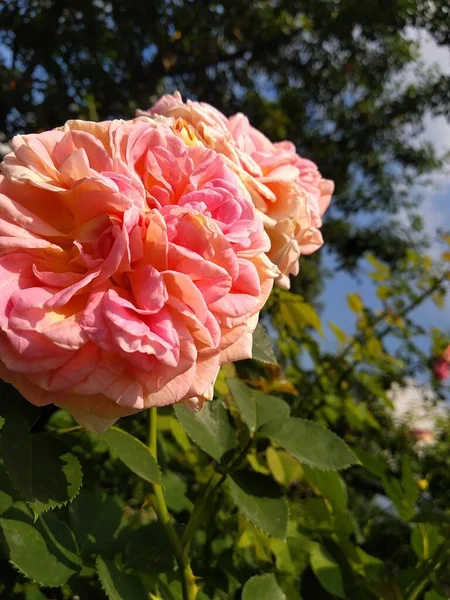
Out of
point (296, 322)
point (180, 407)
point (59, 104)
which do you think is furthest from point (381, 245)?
point (180, 407)

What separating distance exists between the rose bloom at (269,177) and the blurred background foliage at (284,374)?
107 mm

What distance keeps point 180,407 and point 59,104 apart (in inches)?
114

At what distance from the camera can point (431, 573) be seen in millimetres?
646

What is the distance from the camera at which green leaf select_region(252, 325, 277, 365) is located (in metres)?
0.55

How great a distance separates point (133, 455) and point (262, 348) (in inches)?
6.8

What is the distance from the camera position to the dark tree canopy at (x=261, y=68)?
3.15 m

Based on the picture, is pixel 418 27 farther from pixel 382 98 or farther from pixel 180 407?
pixel 180 407

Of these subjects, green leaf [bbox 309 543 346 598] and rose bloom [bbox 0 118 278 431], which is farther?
green leaf [bbox 309 543 346 598]

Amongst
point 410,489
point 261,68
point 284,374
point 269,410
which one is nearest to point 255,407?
point 269,410

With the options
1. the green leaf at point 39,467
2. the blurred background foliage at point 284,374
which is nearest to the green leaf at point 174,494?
the blurred background foliage at point 284,374

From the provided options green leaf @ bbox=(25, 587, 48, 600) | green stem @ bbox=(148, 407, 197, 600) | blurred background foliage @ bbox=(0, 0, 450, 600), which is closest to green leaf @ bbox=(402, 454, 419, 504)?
blurred background foliage @ bbox=(0, 0, 450, 600)

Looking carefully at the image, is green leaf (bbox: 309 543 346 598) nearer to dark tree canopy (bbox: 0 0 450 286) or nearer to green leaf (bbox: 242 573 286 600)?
green leaf (bbox: 242 573 286 600)

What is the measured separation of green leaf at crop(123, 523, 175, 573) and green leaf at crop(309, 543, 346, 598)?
0.21 meters

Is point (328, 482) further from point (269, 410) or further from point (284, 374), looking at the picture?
point (284, 374)
